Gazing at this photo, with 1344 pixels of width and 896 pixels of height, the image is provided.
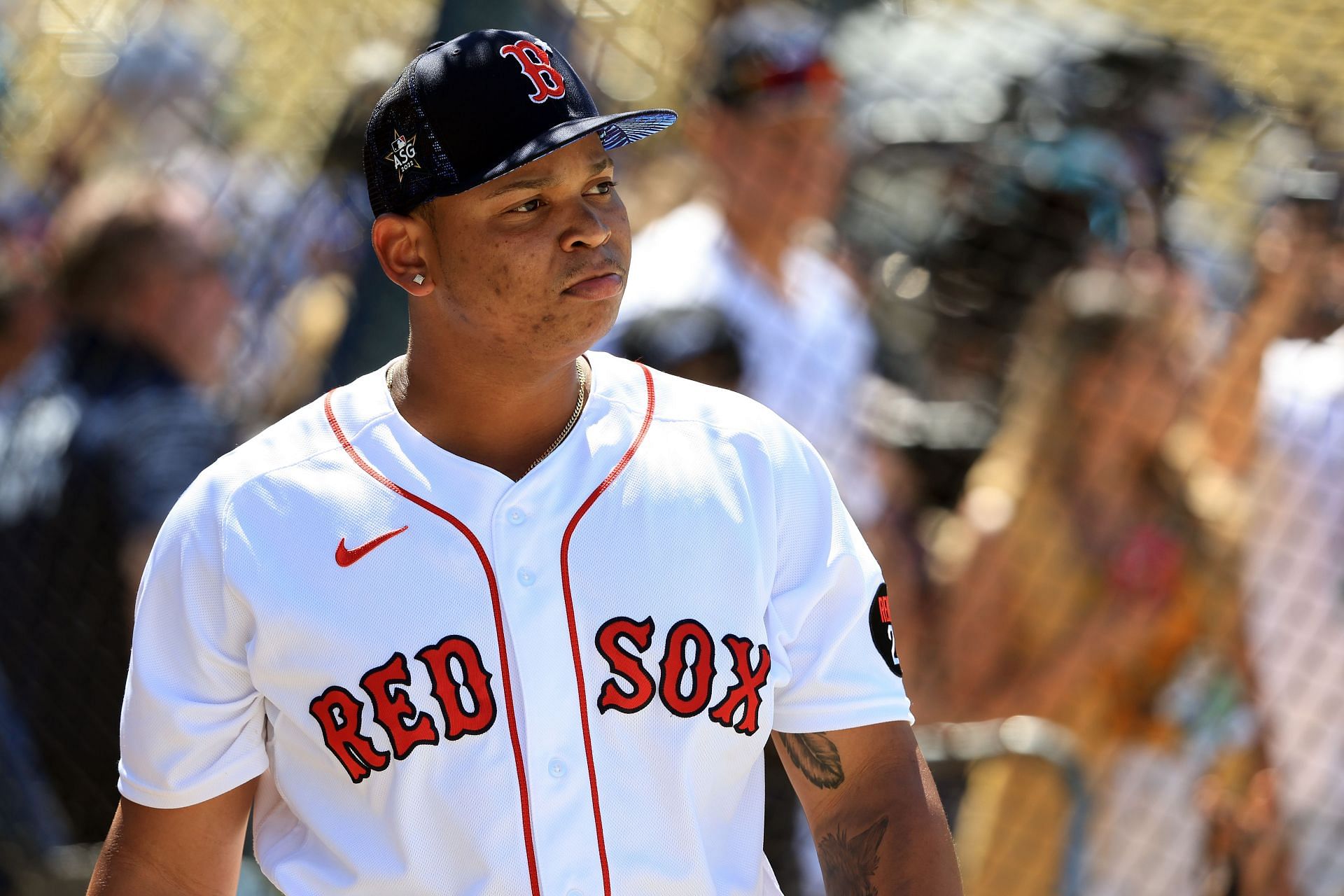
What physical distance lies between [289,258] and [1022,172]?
1740 mm

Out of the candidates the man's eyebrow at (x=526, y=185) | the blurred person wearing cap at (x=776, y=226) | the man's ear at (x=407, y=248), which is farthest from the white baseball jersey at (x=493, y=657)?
the blurred person wearing cap at (x=776, y=226)

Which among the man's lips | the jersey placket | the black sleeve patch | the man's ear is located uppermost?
the man's ear

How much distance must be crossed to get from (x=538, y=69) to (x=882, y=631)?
713 millimetres

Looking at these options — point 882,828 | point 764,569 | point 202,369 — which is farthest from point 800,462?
point 202,369

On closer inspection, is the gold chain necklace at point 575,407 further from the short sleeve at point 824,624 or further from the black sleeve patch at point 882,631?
the black sleeve patch at point 882,631

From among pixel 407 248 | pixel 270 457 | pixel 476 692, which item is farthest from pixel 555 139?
pixel 476 692

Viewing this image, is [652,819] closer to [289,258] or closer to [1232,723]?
[1232,723]

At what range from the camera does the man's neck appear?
1.53m

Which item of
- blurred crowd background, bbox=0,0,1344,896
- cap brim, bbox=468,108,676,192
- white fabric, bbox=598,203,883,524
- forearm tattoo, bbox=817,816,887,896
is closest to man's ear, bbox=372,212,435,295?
cap brim, bbox=468,108,676,192

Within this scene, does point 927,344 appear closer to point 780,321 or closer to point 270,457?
point 780,321

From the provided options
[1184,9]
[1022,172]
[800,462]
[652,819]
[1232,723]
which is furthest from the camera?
[1184,9]

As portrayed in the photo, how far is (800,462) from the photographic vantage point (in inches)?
61.1

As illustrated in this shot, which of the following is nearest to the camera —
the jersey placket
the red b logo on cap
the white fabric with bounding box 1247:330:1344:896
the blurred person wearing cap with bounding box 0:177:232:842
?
the jersey placket

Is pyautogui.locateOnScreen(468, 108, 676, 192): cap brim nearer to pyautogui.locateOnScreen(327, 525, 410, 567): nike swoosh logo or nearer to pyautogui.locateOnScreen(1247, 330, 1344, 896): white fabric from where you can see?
pyautogui.locateOnScreen(327, 525, 410, 567): nike swoosh logo
